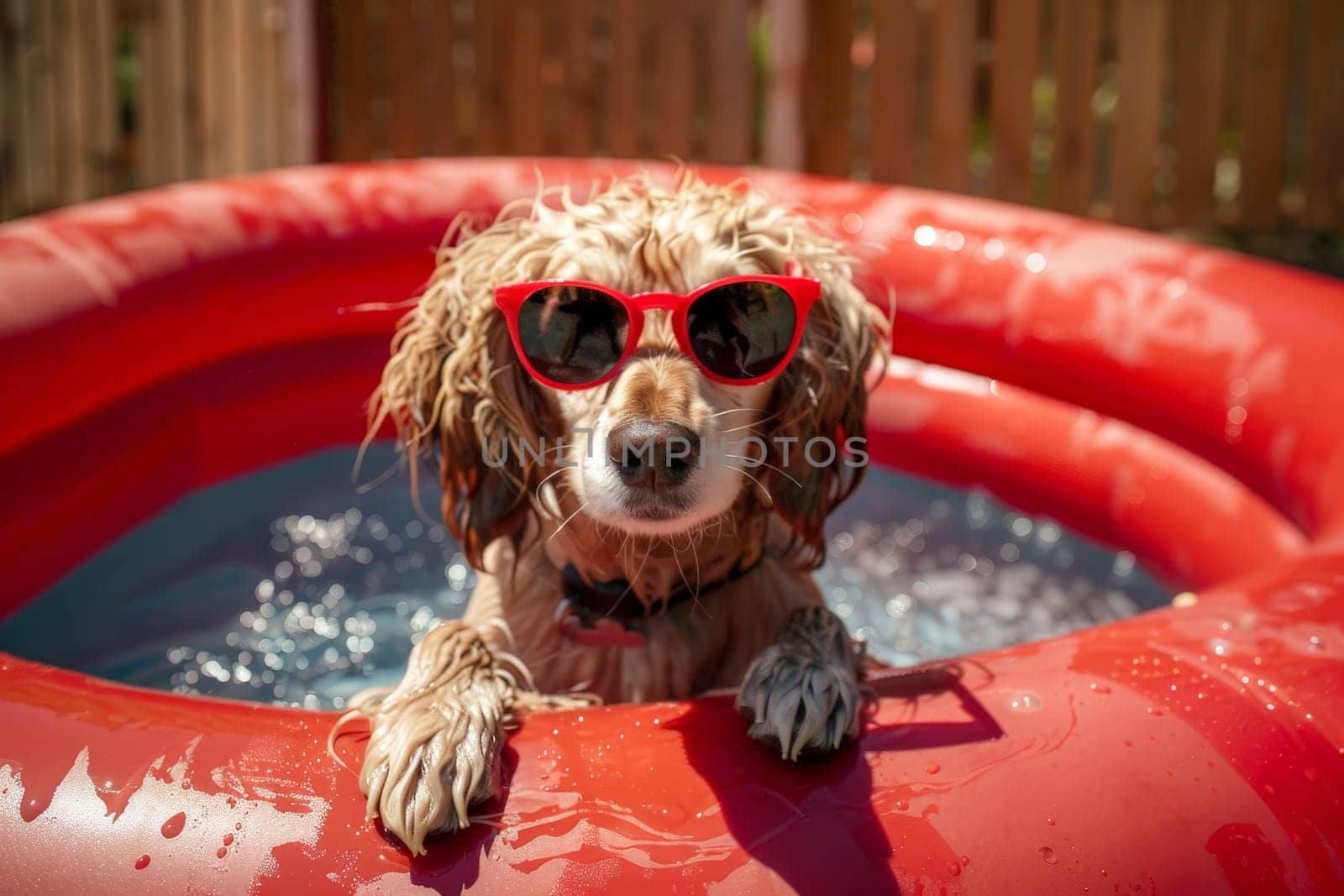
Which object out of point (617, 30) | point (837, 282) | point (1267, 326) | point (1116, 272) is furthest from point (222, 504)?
point (617, 30)

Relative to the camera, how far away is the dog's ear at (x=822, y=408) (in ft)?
8.29

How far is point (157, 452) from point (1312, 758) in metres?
3.53

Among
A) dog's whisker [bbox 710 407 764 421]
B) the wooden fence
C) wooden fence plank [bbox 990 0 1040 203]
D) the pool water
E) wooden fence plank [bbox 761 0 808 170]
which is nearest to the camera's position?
dog's whisker [bbox 710 407 764 421]

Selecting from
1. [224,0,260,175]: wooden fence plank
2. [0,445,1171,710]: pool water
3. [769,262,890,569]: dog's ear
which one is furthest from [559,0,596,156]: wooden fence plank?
[769,262,890,569]: dog's ear

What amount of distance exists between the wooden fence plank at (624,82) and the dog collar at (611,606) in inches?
252

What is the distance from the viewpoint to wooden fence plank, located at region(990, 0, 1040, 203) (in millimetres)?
8414

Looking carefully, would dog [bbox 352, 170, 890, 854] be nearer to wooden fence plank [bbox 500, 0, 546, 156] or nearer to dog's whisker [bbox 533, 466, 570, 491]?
dog's whisker [bbox 533, 466, 570, 491]

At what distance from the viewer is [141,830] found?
1727 mm

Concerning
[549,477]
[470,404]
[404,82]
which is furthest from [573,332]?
[404,82]

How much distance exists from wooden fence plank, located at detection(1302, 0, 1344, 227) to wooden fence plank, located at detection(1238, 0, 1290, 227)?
0.51 feet

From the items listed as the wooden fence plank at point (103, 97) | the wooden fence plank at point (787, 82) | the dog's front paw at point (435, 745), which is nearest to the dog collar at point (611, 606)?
the dog's front paw at point (435, 745)

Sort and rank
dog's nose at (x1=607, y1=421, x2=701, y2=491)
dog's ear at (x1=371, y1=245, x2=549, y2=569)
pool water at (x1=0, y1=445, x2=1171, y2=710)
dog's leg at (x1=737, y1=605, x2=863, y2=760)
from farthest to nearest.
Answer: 1. pool water at (x1=0, y1=445, x2=1171, y2=710)
2. dog's ear at (x1=371, y1=245, x2=549, y2=569)
3. dog's nose at (x1=607, y1=421, x2=701, y2=491)
4. dog's leg at (x1=737, y1=605, x2=863, y2=760)

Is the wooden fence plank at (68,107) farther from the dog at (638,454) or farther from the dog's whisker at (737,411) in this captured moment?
the dog's whisker at (737,411)

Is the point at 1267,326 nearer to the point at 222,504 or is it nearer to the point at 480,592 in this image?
the point at 480,592
